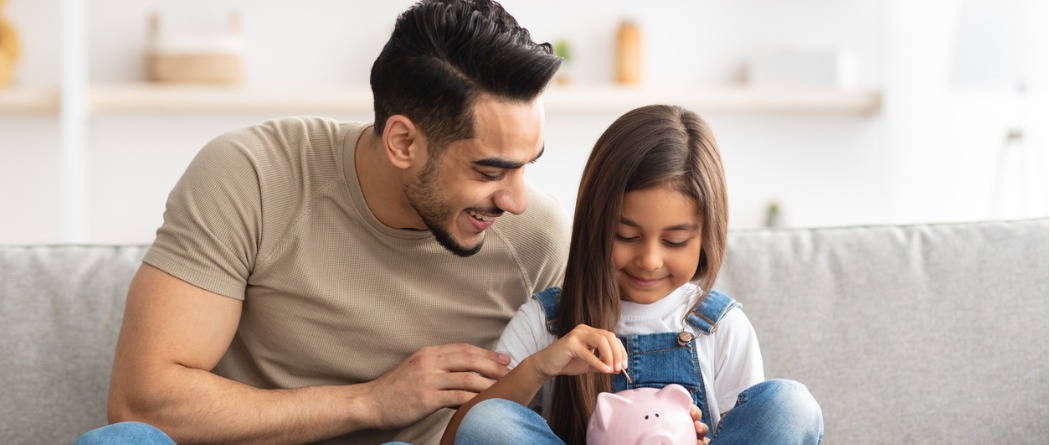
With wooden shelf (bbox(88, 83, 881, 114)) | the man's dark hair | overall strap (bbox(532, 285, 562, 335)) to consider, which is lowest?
overall strap (bbox(532, 285, 562, 335))

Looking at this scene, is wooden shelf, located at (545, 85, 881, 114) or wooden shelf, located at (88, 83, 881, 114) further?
wooden shelf, located at (545, 85, 881, 114)

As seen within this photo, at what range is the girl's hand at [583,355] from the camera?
1.45 metres

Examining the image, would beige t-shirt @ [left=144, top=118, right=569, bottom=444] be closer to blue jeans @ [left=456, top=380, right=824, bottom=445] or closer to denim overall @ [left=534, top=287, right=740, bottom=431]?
denim overall @ [left=534, top=287, right=740, bottom=431]

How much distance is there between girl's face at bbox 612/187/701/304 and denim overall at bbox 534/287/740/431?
9cm

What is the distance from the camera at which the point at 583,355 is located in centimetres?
147

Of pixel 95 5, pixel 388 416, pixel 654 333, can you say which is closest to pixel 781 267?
pixel 654 333

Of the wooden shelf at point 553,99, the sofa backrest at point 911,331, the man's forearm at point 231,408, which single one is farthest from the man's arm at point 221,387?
the wooden shelf at point 553,99

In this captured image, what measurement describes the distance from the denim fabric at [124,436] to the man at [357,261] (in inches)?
8.6

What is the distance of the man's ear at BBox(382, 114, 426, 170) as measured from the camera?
5.72ft

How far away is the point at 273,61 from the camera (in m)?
4.25

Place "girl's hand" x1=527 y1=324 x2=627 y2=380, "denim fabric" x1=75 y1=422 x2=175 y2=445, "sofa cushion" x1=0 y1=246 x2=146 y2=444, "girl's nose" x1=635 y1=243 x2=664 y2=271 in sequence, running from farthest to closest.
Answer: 1. "sofa cushion" x1=0 y1=246 x2=146 y2=444
2. "girl's nose" x1=635 y1=243 x2=664 y2=271
3. "girl's hand" x1=527 y1=324 x2=627 y2=380
4. "denim fabric" x1=75 y1=422 x2=175 y2=445

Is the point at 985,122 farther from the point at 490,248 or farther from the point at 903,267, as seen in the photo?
the point at 490,248

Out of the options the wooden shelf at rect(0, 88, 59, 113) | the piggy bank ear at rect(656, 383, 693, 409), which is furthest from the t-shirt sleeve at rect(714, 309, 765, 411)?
the wooden shelf at rect(0, 88, 59, 113)

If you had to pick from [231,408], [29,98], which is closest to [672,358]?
[231,408]
